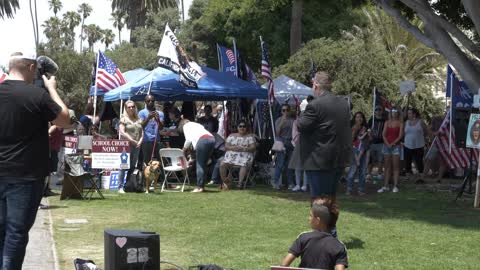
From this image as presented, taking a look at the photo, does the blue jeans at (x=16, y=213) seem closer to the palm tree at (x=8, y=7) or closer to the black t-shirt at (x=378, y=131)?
the black t-shirt at (x=378, y=131)

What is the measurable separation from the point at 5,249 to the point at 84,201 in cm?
765

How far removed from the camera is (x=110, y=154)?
1507 cm

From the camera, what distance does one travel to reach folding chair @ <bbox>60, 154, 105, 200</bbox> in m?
13.7

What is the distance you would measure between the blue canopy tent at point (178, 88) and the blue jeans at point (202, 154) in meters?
3.00

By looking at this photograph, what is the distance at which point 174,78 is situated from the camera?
18.8 meters

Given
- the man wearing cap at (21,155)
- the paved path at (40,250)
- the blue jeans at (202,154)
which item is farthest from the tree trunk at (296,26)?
the man wearing cap at (21,155)

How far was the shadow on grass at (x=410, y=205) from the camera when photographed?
12062 millimetres

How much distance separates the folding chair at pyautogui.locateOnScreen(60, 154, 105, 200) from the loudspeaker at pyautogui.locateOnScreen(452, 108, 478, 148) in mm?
7382

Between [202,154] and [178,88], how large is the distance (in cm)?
329

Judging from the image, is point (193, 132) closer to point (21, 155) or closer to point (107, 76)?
point (107, 76)

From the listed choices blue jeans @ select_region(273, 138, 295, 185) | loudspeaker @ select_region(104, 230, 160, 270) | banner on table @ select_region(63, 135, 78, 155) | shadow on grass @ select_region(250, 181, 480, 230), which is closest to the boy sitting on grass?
loudspeaker @ select_region(104, 230, 160, 270)

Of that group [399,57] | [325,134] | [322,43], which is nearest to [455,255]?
[325,134]

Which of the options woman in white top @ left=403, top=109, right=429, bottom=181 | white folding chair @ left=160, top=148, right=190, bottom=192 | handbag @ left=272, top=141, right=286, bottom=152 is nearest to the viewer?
white folding chair @ left=160, top=148, right=190, bottom=192

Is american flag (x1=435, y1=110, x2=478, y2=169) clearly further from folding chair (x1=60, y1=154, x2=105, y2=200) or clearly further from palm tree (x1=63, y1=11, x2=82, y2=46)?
palm tree (x1=63, y1=11, x2=82, y2=46)
